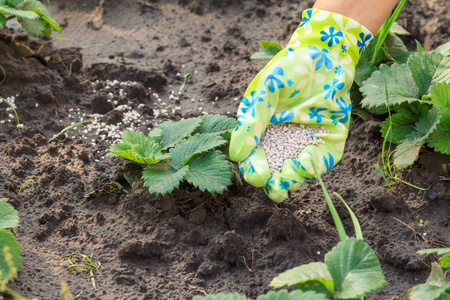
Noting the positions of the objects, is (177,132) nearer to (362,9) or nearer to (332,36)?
(332,36)

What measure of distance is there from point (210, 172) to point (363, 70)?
1.13 metres

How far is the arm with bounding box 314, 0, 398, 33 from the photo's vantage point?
2281mm

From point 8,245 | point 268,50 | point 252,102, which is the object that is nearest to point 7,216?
point 8,245

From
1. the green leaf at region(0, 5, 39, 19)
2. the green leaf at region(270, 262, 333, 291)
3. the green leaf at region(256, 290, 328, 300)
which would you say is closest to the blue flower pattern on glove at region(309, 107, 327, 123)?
the green leaf at region(270, 262, 333, 291)

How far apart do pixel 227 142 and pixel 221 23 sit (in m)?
Result: 1.75

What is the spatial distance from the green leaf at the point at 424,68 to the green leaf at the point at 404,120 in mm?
92

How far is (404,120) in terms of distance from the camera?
2.38 m

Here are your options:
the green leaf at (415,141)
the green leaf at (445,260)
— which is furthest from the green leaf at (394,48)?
the green leaf at (445,260)

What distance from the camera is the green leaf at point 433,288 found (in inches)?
59.6

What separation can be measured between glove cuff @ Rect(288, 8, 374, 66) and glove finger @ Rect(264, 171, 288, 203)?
0.66 metres

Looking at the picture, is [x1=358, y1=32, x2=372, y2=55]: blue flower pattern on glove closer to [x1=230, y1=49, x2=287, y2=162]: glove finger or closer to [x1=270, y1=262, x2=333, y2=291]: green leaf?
[x1=230, y1=49, x2=287, y2=162]: glove finger

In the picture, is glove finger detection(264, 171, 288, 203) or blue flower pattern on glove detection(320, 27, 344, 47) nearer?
glove finger detection(264, 171, 288, 203)

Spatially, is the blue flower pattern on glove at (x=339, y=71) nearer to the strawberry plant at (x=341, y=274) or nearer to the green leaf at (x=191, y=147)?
the green leaf at (x=191, y=147)

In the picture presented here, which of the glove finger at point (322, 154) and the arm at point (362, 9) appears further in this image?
the arm at point (362, 9)
